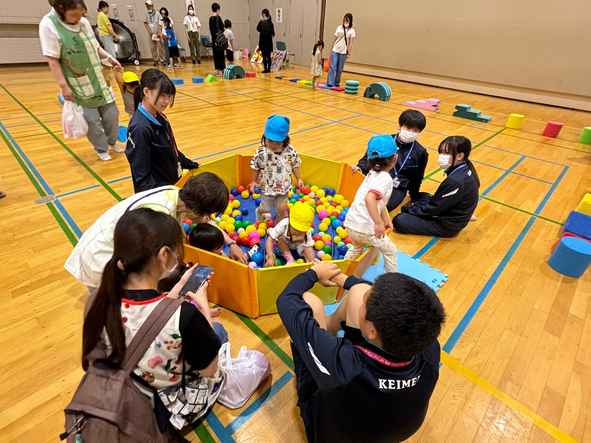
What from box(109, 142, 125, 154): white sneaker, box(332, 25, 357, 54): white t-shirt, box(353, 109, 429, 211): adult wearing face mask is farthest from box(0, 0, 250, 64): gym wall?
box(353, 109, 429, 211): adult wearing face mask

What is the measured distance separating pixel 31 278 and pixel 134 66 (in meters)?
10.6

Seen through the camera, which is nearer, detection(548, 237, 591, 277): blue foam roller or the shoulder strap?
the shoulder strap

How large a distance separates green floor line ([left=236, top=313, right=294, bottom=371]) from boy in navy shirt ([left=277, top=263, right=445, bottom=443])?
60 cm

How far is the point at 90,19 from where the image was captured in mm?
10031

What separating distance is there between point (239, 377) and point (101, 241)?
0.99m

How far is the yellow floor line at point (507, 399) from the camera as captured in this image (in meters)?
1.66

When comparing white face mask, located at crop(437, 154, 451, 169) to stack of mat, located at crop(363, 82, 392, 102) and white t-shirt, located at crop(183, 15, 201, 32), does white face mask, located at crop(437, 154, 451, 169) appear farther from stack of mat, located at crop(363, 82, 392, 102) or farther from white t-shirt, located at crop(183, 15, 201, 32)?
white t-shirt, located at crop(183, 15, 201, 32)

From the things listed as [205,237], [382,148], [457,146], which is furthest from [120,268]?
[457,146]

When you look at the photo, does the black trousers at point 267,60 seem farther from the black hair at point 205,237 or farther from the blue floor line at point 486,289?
the black hair at point 205,237

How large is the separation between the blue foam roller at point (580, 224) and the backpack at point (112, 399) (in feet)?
12.0

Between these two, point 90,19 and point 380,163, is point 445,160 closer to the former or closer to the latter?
point 380,163

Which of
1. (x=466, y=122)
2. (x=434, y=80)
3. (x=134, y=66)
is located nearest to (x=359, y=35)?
(x=434, y=80)

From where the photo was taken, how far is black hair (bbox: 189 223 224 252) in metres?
2.21

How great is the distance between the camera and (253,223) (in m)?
3.30
